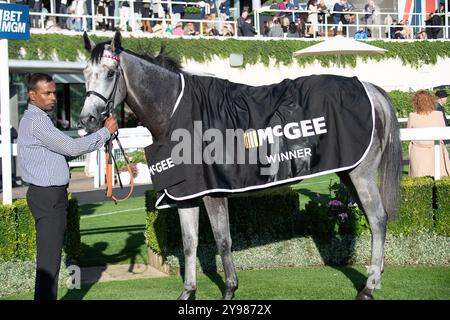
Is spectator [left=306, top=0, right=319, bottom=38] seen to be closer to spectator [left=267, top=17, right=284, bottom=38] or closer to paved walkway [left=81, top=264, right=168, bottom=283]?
spectator [left=267, top=17, right=284, bottom=38]

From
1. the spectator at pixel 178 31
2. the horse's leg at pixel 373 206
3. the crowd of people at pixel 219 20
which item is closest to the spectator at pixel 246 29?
the crowd of people at pixel 219 20

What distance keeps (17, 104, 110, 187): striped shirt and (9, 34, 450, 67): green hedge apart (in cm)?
1147

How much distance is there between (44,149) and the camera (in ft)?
16.5

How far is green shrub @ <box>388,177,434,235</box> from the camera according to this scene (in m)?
7.15

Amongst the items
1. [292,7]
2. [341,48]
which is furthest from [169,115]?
[292,7]

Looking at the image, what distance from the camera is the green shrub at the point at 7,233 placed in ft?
20.9

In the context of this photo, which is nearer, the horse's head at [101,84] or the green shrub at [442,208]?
the horse's head at [101,84]

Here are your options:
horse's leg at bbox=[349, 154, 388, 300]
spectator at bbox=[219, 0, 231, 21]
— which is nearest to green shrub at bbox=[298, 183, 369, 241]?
horse's leg at bbox=[349, 154, 388, 300]

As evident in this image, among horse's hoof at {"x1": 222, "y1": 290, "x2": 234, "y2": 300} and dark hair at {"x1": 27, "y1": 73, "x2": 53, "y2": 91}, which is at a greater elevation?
dark hair at {"x1": 27, "y1": 73, "x2": 53, "y2": 91}

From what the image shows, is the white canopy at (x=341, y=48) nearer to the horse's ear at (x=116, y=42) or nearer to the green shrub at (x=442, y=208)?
the green shrub at (x=442, y=208)

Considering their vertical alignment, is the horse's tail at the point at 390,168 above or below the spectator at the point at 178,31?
below

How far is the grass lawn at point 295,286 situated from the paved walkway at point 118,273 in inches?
11.6

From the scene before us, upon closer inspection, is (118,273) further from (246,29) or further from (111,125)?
(246,29)

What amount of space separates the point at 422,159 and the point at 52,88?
5457 mm
